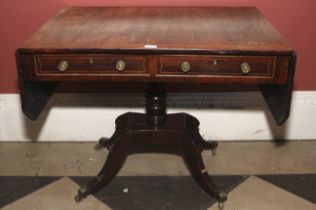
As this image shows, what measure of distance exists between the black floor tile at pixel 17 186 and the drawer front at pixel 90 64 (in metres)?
0.64

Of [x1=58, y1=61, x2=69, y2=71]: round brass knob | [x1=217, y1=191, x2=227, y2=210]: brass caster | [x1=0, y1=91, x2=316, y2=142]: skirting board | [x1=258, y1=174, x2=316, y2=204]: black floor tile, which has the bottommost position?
[x1=258, y1=174, x2=316, y2=204]: black floor tile

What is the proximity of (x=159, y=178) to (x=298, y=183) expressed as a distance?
0.62 m

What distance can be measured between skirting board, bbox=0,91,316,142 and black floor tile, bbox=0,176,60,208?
1.04ft

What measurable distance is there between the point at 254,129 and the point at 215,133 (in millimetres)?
200

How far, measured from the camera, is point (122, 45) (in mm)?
1261

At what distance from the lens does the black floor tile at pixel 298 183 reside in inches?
66.7

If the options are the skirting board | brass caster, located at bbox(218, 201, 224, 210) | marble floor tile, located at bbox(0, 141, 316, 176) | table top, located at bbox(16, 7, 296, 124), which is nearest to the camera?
table top, located at bbox(16, 7, 296, 124)

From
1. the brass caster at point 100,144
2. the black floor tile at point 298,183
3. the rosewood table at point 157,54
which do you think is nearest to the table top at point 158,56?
the rosewood table at point 157,54

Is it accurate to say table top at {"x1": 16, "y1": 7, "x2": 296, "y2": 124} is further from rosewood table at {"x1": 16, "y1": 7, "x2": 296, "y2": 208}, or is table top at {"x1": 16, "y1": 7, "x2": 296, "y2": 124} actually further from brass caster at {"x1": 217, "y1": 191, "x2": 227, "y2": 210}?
brass caster at {"x1": 217, "y1": 191, "x2": 227, "y2": 210}

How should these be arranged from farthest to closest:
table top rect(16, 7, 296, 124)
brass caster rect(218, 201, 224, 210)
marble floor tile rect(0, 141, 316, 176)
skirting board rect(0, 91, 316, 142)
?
→ skirting board rect(0, 91, 316, 142), marble floor tile rect(0, 141, 316, 176), brass caster rect(218, 201, 224, 210), table top rect(16, 7, 296, 124)

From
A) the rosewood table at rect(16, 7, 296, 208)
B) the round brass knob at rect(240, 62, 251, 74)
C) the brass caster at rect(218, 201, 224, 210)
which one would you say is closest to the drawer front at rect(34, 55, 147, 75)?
the rosewood table at rect(16, 7, 296, 208)

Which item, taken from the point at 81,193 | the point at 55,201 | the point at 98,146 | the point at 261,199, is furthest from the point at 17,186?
the point at 261,199

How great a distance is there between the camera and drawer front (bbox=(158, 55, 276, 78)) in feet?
4.14

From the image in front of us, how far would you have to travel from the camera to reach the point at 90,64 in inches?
51.0
